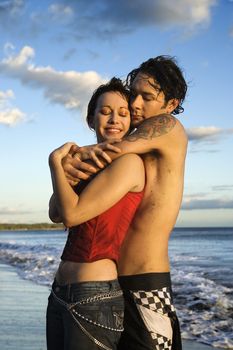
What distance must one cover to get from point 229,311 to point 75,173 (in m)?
6.64

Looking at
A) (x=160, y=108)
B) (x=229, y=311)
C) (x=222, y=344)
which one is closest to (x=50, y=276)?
(x=229, y=311)

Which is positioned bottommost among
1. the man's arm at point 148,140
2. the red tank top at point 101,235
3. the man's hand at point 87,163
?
the red tank top at point 101,235

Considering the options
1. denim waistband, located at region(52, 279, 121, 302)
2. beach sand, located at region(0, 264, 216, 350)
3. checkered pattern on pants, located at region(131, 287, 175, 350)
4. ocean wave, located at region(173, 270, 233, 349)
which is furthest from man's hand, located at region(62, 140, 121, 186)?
ocean wave, located at region(173, 270, 233, 349)

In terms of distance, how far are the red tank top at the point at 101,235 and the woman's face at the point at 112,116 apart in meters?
0.46

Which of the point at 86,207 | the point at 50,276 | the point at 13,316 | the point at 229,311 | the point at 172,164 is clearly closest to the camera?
the point at 86,207

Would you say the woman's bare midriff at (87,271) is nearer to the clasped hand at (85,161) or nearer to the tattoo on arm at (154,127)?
the clasped hand at (85,161)

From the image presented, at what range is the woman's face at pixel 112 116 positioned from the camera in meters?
3.06

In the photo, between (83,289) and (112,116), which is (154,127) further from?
(83,289)

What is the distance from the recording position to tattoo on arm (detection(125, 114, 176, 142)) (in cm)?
290

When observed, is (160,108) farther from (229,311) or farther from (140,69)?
(229,311)

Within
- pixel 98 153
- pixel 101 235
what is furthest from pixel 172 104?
pixel 101 235

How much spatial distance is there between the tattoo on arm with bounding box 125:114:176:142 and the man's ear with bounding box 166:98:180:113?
200mm

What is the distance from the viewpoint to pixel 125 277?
2879mm

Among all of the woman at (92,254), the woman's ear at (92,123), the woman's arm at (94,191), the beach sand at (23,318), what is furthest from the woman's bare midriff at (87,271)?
the beach sand at (23,318)
